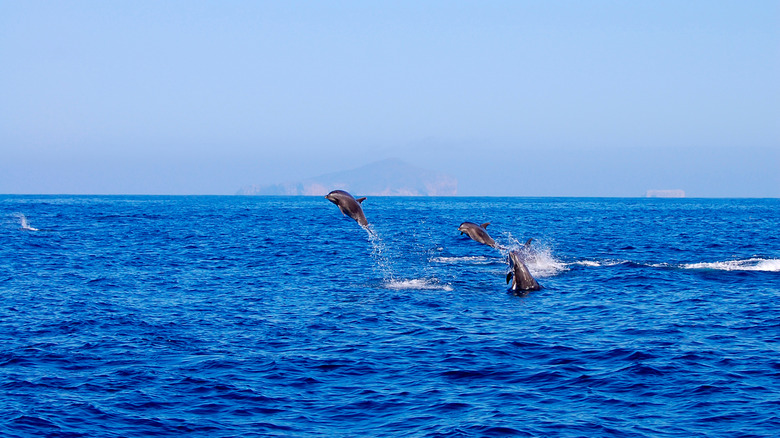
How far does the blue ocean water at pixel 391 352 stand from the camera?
1233 cm

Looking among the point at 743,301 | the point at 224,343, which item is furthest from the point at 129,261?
the point at 743,301

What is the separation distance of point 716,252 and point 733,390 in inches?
1197

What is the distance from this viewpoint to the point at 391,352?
16750 millimetres

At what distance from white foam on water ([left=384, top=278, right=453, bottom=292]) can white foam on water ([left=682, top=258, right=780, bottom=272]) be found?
12471 millimetres

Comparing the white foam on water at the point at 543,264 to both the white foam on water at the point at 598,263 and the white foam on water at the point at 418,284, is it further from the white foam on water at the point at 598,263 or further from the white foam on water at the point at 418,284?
the white foam on water at the point at 418,284

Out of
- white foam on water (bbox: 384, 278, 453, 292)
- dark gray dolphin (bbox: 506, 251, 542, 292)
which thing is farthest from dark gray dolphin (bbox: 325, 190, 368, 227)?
dark gray dolphin (bbox: 506, 251, 542, 292)

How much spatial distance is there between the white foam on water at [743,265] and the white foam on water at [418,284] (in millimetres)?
12471

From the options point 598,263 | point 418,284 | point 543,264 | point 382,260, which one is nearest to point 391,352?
point 418,284

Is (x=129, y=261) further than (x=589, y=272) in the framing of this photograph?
Yes

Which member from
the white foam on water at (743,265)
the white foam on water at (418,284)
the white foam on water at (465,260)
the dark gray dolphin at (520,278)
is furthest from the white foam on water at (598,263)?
the dark gray dolphin at (520,278)

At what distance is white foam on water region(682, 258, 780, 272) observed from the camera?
31438mm

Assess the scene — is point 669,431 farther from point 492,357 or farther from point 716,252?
point 716,252

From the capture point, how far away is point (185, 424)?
39.6ft

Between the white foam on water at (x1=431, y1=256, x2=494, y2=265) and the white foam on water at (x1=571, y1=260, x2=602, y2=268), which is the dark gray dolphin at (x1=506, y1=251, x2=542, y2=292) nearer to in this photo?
the white foam on water at (x1=571, y1=260, x2=602, y2=268)
